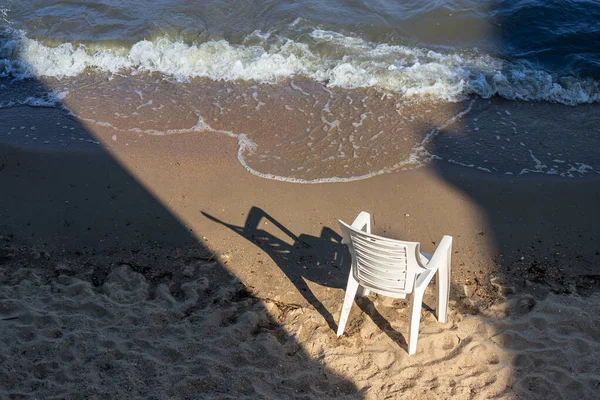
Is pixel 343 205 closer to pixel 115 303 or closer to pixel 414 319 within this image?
pixel 414 319

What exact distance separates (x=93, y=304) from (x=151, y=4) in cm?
830

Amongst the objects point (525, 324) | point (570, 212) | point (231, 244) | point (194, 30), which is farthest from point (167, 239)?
point (194, 30)

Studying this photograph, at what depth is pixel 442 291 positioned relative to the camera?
14.8 ft

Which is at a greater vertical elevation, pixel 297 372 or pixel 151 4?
pixel 151 4

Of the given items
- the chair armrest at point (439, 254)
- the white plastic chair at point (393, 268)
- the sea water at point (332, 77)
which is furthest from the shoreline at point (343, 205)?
the chair armrest at point (439, 254)

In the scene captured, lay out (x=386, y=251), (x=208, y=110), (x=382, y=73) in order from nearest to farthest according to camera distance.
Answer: (x=386, y=251)
(x=208, y=110)
(x=382, y=73)

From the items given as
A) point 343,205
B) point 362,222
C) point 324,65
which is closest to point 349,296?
point 362,222

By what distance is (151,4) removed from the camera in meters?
Answer: 11.3

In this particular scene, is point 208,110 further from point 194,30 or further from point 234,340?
point 234,340

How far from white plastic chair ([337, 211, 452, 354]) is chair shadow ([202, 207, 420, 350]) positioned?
1.53 ft

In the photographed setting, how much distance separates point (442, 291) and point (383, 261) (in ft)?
2.54

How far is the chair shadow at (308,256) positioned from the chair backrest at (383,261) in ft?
1.90

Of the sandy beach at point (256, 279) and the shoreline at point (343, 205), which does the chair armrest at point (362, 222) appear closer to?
the sandy beach at point (256, 279)

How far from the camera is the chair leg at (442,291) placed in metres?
4.43
